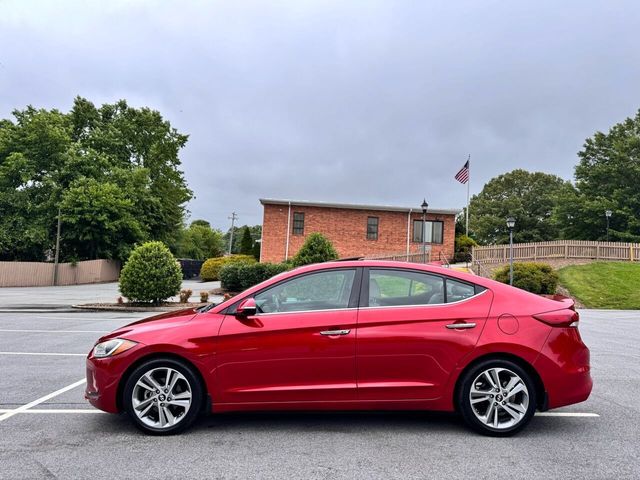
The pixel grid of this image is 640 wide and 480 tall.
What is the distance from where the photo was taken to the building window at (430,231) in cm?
3319

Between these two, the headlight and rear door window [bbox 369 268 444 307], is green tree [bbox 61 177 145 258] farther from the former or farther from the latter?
rear door window [bbox 369 268 444 307]

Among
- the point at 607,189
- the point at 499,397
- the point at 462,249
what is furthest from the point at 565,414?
the point at 607,189

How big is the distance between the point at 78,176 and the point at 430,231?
86.4 feet

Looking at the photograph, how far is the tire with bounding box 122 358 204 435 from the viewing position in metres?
3.91

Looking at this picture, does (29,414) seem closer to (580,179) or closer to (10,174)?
(10,174)

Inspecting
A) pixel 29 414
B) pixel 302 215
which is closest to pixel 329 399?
pixel 29 414

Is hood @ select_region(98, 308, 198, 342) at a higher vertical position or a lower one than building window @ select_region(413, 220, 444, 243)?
lower

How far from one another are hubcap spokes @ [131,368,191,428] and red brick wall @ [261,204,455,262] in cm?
2812

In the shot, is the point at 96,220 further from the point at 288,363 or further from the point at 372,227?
the point at 288,363

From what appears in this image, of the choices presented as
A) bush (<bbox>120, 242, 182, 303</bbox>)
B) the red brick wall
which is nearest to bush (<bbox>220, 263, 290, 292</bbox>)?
bush (<bbox>120, 242, 182, 303</bbox>)

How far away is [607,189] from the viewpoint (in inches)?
1756

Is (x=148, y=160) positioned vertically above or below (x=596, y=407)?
above

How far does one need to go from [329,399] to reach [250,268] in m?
17.8

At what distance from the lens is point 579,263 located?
28.2m
